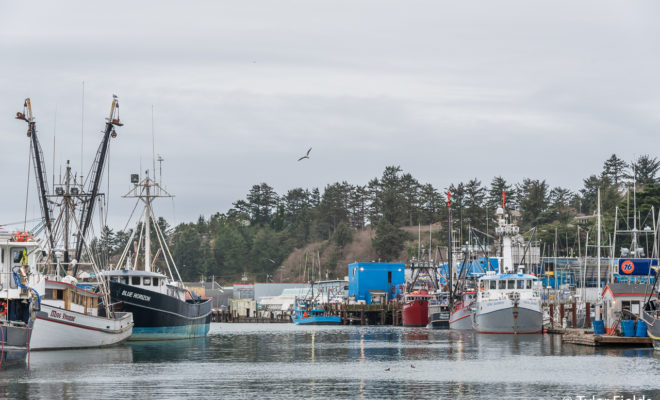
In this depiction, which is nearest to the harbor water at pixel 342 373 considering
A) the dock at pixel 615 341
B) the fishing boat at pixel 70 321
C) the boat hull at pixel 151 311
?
the fishing boat at pixel 70 321

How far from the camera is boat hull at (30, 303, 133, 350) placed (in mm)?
57125

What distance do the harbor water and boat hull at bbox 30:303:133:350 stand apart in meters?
0.77

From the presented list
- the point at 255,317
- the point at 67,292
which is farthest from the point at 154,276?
the point at 255,317

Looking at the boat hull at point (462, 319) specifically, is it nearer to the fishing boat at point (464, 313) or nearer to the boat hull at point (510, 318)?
the fishing boat at point (464, 313)

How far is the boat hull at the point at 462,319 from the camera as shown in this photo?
99375mm

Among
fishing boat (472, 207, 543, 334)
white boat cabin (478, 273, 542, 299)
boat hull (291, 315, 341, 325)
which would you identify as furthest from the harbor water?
boat hull (291, 315, 341, 325)

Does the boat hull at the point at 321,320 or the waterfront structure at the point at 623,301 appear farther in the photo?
the boat hull at the point at 321,320

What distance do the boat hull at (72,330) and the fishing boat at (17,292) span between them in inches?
176

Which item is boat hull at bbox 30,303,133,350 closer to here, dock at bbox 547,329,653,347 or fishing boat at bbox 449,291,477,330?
dock at bbox 547,329,653,347

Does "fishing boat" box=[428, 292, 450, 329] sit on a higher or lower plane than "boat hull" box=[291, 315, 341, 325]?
higher

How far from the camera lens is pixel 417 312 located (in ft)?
410

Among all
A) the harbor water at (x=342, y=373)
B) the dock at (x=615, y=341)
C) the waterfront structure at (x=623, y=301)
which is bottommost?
the harbor water at (x=342, y=373)

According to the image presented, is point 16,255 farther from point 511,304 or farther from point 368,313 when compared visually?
point 368,313

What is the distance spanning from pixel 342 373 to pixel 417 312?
3051 inches
